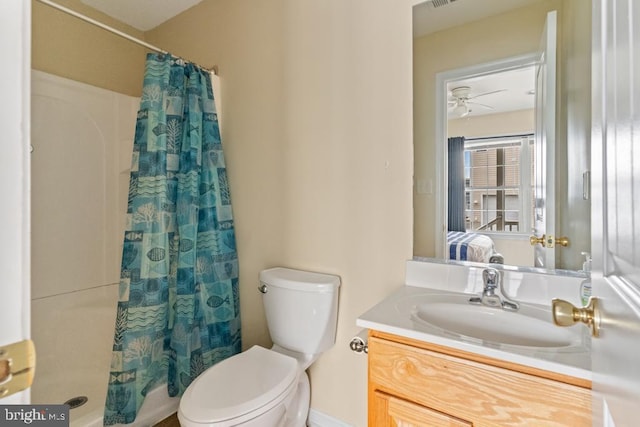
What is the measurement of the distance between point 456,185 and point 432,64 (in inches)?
20.6

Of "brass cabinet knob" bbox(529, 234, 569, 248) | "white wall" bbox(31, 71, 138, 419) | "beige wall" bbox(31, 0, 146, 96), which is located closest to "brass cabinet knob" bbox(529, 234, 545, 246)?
"brass cabinet knob" bbox(529, 234, 569, 248)

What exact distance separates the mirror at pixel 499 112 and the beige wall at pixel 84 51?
6.74 feet

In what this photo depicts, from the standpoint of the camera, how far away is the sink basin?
901mm

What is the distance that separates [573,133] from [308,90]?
1.12 meters

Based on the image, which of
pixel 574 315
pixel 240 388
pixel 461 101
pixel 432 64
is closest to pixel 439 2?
pixel 432 64

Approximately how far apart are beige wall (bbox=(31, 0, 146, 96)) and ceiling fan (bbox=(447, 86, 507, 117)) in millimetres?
2217

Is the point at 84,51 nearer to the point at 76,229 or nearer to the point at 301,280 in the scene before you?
the point at 76,229

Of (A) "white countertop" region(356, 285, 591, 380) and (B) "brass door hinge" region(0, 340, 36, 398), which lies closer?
(B) "brass door hinge" region(0, 340, 36, 398)

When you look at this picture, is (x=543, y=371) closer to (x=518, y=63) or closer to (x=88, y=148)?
(x=518, y=63)

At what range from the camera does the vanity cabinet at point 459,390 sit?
2.30 ft

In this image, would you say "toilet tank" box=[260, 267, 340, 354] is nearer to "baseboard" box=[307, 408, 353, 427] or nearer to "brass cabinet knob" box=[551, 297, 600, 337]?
"baseboard" box=[307, 408, 353, 427]

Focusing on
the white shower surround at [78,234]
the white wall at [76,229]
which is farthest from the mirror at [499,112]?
the white wall at [76,229]

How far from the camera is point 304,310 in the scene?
1.43 meters

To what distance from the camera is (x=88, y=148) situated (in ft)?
6.45
